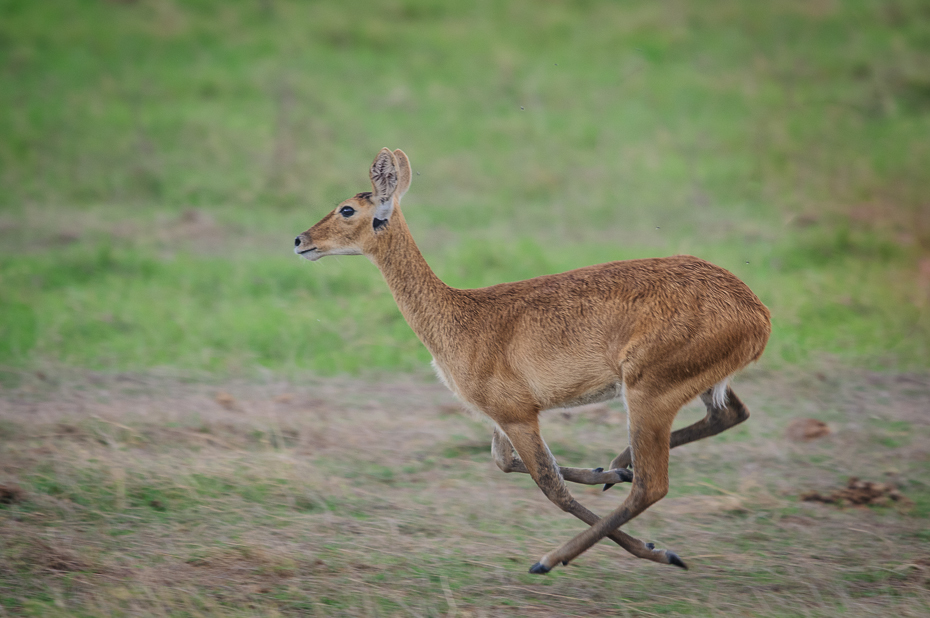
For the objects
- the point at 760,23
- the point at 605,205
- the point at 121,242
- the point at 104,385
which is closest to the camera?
the point at 104,385

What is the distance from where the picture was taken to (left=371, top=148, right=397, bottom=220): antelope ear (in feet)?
18.2

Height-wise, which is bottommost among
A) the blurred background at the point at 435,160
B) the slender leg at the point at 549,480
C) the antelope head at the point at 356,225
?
the slender leg at the point at 549,480

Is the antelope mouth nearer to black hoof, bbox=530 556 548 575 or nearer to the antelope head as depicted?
the antelope head

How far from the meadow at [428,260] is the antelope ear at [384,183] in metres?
1.77

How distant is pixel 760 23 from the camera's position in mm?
17844

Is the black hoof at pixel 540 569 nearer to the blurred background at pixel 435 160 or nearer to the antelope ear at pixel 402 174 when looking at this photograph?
the antelope ear at pixel 402 174

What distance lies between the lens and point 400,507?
6.21 m

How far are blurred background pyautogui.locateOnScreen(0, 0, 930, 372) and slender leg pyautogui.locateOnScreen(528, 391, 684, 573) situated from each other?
3443 mm

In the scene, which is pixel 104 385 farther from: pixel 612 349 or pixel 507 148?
pixel 507 148

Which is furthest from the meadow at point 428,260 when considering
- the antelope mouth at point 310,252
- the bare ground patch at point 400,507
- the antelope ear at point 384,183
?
the antelope ear at point 384,183

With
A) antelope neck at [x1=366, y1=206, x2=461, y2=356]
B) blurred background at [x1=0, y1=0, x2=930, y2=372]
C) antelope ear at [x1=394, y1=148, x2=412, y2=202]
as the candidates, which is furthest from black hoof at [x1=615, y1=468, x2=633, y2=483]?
blurred background at [x1=0, y1=0, x2=930, y2=372]

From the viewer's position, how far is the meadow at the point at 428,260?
5410 mm

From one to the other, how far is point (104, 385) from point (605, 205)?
7046 millimetres

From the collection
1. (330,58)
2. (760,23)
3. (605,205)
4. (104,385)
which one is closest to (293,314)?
(104,385)
